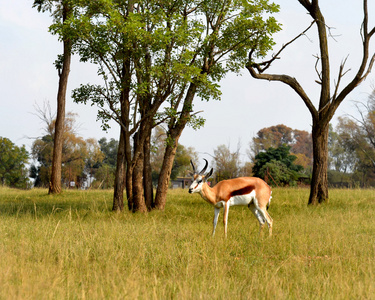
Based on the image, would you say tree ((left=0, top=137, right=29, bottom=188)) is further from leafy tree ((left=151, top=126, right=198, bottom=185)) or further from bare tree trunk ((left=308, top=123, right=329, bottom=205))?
bare tree trunk ((left=308, top=123, right=329, bottom=205))

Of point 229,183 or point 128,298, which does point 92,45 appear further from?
point 128,298

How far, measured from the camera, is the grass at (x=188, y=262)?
501 centimetres

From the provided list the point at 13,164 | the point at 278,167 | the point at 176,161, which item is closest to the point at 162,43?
the point at 278,167

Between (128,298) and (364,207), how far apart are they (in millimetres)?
12743

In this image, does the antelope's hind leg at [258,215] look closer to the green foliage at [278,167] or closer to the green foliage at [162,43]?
the green foliage at [162,43]

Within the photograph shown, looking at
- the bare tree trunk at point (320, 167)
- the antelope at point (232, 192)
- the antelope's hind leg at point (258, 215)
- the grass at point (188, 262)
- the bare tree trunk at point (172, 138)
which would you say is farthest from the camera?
the bare tree trunk at point (320, 167)

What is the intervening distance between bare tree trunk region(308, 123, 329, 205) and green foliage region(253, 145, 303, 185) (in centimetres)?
1201

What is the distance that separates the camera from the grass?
5008 mm

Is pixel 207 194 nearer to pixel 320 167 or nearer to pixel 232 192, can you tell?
pixel 232 192

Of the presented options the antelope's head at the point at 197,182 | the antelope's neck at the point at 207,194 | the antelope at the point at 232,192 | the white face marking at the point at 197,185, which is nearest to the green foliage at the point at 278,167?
the antelope at the point at 232,192

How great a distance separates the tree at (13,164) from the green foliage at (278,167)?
101 ft

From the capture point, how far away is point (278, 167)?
29.4 m

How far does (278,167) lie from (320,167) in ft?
45.1

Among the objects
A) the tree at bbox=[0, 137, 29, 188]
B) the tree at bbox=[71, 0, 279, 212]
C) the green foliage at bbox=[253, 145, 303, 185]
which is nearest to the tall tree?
the tree at bbox=[71, 0, 279, 212]
